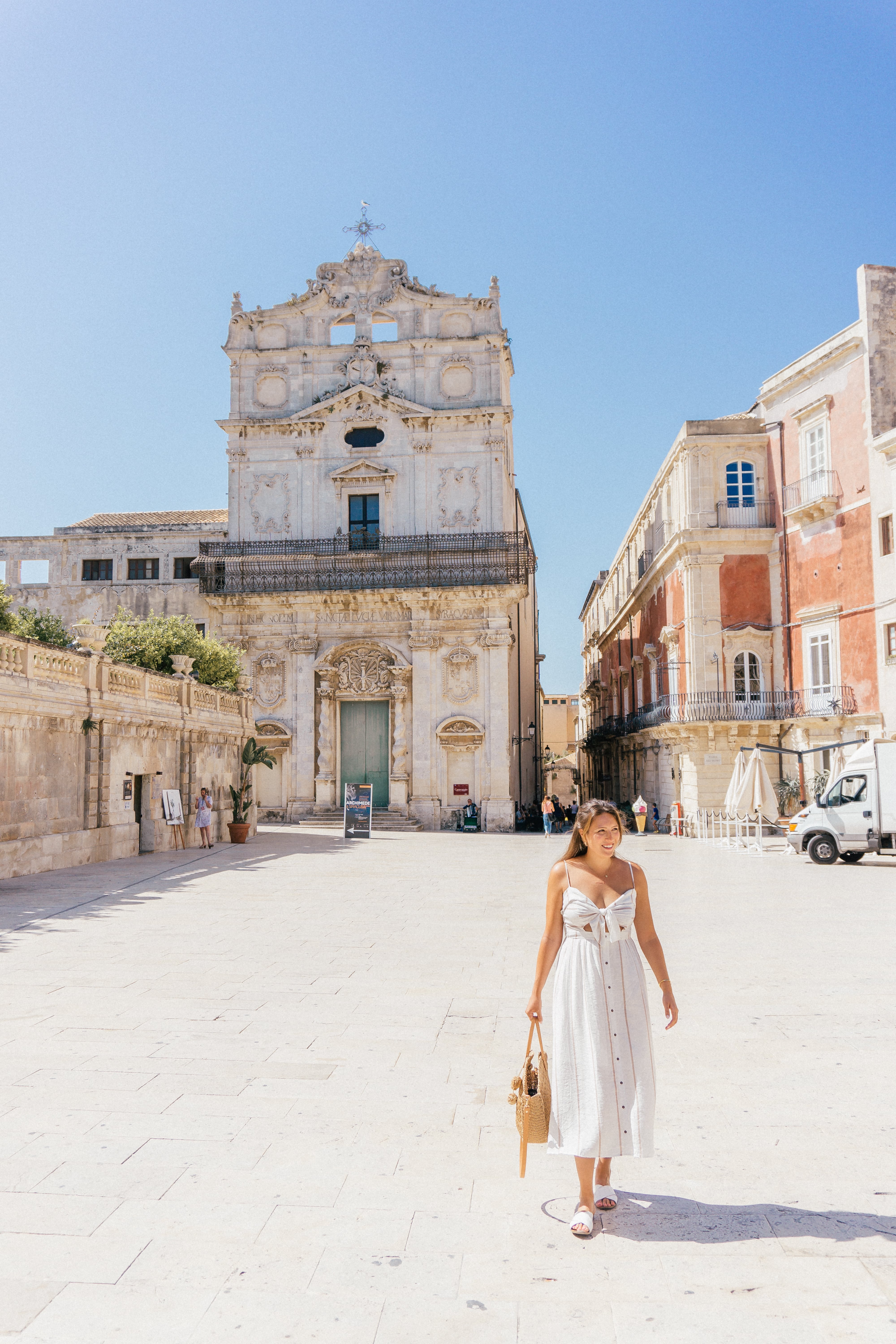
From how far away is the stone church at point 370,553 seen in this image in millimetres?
34250

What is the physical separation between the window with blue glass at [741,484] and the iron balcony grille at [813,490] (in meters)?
1.20

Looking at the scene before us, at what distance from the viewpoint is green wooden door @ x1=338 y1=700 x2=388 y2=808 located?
3475cm

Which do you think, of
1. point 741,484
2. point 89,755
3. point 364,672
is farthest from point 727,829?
point 89,755

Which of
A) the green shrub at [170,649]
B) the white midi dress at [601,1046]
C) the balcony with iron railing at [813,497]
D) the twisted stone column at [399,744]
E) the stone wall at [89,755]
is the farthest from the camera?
the twisted stone column at [399,744]

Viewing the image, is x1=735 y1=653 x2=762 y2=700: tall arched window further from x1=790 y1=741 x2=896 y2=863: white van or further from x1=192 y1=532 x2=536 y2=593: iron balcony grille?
x1=790 y1=741 x2=896 y2=863: white van

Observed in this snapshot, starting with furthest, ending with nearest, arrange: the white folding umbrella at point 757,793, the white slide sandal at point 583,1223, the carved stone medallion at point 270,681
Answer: the carved stone medallion at point 270,681
the white folding umbrella at point 757,793
the white slide sandal at point 583,1223

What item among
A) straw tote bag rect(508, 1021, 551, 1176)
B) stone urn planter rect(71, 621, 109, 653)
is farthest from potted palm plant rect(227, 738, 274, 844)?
straw tote bag rect(508, 1021, 551, 1176)

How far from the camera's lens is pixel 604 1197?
3717 mm

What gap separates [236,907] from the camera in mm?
11945

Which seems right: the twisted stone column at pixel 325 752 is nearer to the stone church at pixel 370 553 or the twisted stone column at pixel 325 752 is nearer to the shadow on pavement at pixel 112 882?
the stone church at pixel 370 553

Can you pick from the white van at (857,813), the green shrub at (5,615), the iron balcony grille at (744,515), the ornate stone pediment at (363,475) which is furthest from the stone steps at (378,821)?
the white van at (857,813)

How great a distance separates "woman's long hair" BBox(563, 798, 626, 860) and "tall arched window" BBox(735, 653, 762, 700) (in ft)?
89.9

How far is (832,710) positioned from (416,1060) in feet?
80.3

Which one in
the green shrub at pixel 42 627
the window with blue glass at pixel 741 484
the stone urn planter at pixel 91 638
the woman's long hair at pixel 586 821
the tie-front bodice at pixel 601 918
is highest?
the window with blue glass at pixel 741 484
